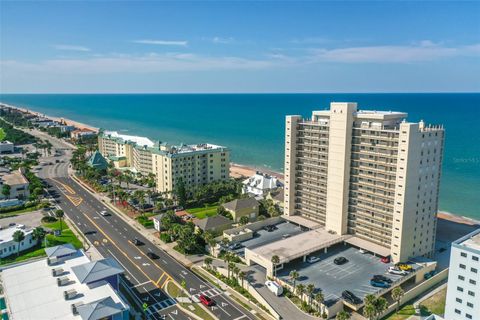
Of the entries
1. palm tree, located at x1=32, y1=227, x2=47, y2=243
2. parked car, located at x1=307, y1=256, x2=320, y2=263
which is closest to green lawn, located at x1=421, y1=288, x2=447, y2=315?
parked car, located at x1=307, y1=256, x2=320, y2=263

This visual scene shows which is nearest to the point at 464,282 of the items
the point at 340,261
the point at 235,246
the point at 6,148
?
the point at 340,261

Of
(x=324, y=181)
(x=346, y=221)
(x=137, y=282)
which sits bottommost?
(x=137, y=282)

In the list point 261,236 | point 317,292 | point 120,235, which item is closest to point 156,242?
point 120,235

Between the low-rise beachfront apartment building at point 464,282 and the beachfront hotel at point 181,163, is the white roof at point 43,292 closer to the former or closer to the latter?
the low-rise beachfront apartment building at point 464,282

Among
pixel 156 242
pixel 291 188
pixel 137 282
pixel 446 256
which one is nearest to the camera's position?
pixel 137 282

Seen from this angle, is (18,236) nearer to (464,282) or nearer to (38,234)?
(38,234)

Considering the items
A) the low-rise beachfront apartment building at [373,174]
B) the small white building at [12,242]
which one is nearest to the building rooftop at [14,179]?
the small white building at [12,242]

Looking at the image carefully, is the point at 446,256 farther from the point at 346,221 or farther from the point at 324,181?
the point at 324,181
